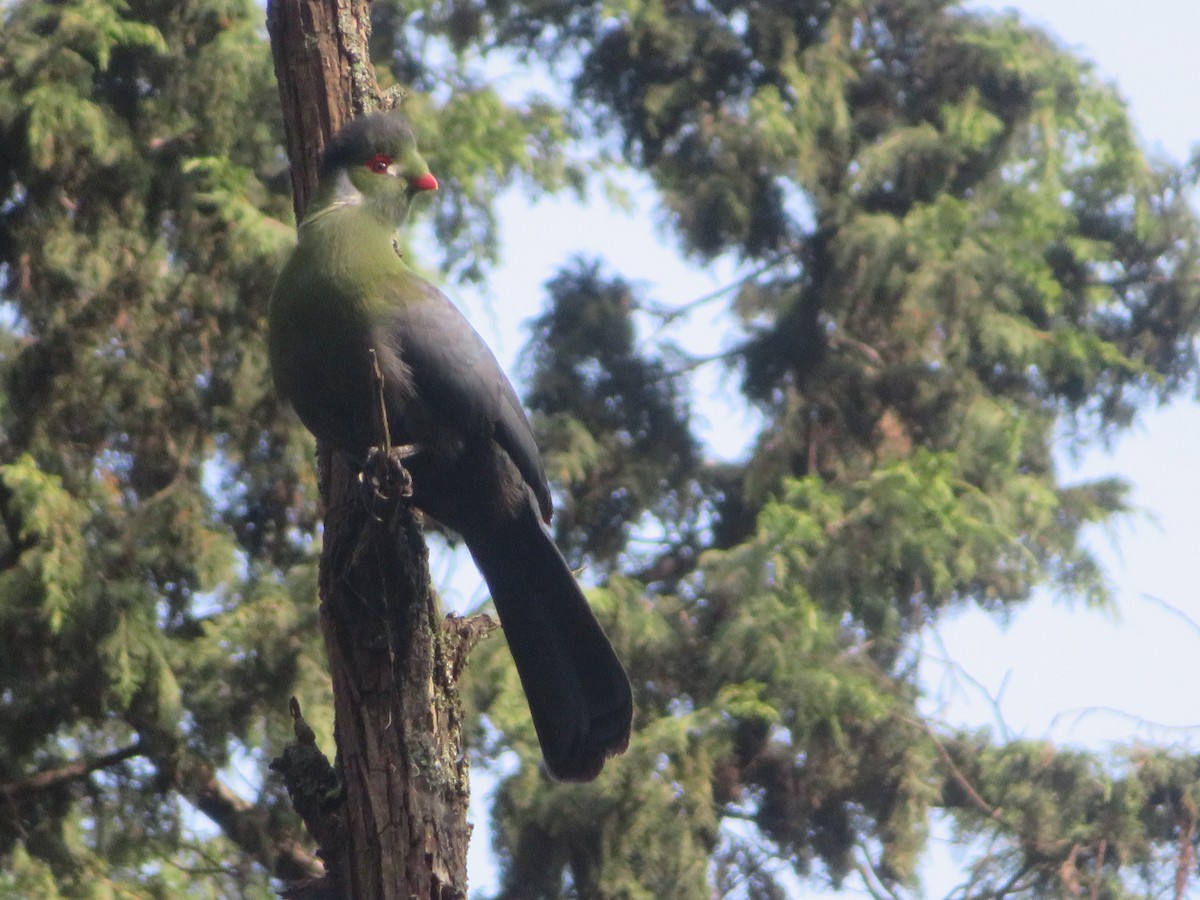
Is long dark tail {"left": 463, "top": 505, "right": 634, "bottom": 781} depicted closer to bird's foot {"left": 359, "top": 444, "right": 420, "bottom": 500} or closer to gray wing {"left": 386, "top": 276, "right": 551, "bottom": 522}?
gray wing {"left": 386, "top": 276, "right": 551, "bottom": 522}

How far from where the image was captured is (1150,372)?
8.26 meters

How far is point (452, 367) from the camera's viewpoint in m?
3.30

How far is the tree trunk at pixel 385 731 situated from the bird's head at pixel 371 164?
0.80 m

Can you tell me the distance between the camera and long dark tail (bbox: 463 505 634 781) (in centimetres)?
330

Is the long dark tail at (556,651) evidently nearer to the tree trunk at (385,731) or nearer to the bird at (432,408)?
the bird at (432,408)

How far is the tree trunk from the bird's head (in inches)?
31.4

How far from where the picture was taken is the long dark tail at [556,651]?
130 inches

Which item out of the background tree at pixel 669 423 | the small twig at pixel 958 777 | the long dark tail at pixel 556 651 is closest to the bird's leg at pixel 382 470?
the long dark tail at pixel 556 651

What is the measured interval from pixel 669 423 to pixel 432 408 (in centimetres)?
536

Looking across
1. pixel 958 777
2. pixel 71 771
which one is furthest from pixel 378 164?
pixel 958 777

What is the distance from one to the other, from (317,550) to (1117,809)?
3804 millimetres

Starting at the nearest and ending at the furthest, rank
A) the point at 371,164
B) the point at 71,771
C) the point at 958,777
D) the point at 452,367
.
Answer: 1. the point at 452,367
2. the point at 371,164
3. the point at 71,771
4. the point at 958,777

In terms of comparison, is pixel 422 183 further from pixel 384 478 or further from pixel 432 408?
pixel 384 478

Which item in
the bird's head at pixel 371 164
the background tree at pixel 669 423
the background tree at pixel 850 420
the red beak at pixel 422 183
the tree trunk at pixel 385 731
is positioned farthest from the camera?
the background tree at pixel 850 420
